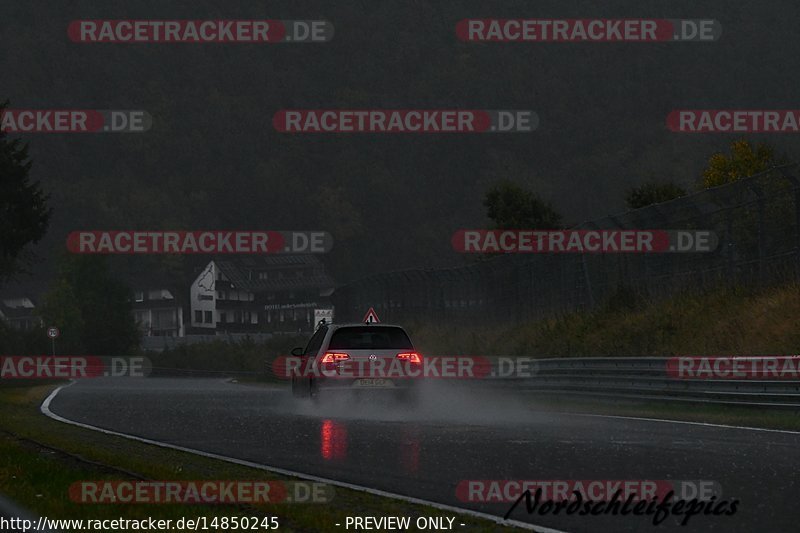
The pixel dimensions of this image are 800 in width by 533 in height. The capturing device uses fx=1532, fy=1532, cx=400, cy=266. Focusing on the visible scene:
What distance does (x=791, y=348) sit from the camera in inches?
907

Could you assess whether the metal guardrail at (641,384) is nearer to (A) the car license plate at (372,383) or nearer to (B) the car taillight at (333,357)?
(A) the car license plate at (372,383)

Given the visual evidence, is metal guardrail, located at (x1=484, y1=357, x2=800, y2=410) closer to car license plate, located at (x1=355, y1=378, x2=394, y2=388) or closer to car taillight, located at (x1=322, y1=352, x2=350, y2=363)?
car license plate, located at (x1=355, y1=378, x2=394, y2=388)

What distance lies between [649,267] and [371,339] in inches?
343

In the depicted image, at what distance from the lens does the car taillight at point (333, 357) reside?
78.0 ft

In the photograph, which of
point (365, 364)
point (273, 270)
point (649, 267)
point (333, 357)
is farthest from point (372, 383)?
point (273, 270)

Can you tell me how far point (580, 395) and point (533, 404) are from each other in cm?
219

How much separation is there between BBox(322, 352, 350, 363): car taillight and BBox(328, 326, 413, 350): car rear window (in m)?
0.24

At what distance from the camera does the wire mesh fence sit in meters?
25.4

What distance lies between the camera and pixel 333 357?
23.9 meters

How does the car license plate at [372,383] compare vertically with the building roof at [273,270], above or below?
below

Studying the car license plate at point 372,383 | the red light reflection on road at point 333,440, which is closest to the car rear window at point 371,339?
the car license plate at point 372,383

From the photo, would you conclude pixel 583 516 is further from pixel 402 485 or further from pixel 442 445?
pixel 442 445

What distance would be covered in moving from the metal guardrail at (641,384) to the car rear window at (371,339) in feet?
11.8

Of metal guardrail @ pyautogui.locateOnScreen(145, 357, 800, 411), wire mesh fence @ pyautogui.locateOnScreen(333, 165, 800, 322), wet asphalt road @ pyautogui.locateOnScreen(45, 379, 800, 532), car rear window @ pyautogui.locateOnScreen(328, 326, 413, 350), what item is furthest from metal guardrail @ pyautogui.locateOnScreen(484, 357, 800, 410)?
car rear window @ pyautogui.locateOnScreen(328, 326, 413, 350)
